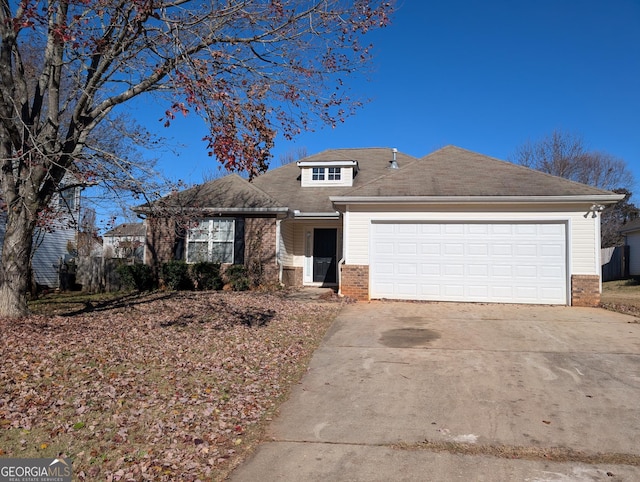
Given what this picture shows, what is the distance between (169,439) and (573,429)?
3658 mm

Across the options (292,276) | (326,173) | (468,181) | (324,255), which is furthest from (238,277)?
(468,181)

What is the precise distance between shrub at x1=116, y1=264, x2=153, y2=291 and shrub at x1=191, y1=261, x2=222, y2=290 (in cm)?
157

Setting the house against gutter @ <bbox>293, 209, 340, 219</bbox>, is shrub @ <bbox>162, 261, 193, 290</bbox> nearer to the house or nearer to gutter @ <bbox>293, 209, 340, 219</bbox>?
the house

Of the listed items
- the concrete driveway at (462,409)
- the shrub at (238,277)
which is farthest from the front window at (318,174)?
the concrete driveway at (462,409)

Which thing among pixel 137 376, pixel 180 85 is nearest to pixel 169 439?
pixel 137 376

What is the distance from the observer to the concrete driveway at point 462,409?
3670mm

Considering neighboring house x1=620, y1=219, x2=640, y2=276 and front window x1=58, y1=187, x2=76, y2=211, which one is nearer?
front window x1=58, y1=187, x2=76, y2=211

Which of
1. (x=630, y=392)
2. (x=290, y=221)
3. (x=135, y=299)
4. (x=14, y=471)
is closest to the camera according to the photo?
(x=14, y=471)

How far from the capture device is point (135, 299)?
498 inches

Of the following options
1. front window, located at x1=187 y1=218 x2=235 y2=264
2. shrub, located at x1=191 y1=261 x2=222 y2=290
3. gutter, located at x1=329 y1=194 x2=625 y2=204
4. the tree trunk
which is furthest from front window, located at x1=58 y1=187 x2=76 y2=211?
gutter, located at x1=329 y1=194 x2=625 y2=204

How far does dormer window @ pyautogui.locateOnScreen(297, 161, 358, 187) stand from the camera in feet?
61.7

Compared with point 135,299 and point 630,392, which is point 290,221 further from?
point 630,392

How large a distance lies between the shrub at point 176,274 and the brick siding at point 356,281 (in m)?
5.61

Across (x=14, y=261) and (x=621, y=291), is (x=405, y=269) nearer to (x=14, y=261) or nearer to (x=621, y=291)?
(x=14, y=261)
